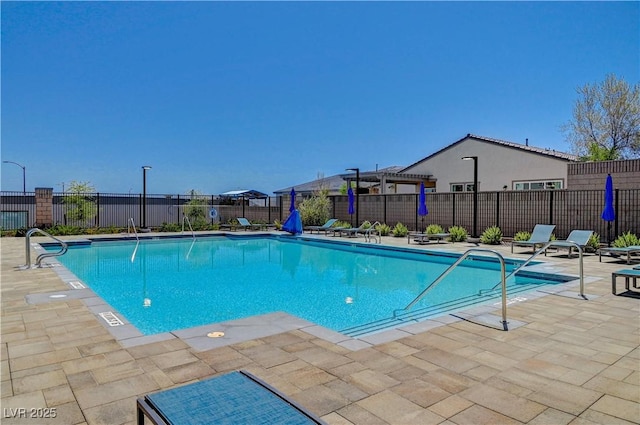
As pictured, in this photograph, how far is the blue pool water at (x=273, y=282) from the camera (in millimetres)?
6105

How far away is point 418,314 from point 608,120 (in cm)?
2050

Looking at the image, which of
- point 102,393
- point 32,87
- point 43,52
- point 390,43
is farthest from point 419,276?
point 32,87

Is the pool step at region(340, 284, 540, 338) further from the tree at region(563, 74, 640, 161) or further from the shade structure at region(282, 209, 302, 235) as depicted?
the tree at region(563, 74, 640, 161)

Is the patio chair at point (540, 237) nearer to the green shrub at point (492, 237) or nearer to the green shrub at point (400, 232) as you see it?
the green shrub at point (492, 237)

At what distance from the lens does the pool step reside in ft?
16.2

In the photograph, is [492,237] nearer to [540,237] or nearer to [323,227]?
[540,237]

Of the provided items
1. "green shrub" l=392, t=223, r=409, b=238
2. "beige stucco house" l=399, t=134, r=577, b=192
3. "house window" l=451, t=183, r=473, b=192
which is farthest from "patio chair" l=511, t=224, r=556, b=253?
"house window" l=451, t=183, r=473, b=192

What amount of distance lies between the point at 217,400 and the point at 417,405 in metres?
1.39

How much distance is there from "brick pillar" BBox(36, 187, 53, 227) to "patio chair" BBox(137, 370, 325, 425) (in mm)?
19469

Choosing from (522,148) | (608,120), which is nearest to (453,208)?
(522,148)

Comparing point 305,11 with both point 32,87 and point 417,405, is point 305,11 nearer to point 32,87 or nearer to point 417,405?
point 32,87

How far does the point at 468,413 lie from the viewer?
2.57 m

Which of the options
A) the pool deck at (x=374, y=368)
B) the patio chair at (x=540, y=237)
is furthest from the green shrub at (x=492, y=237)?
the pool deck at (x=374, y=368)

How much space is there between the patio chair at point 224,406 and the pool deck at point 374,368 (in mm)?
737
